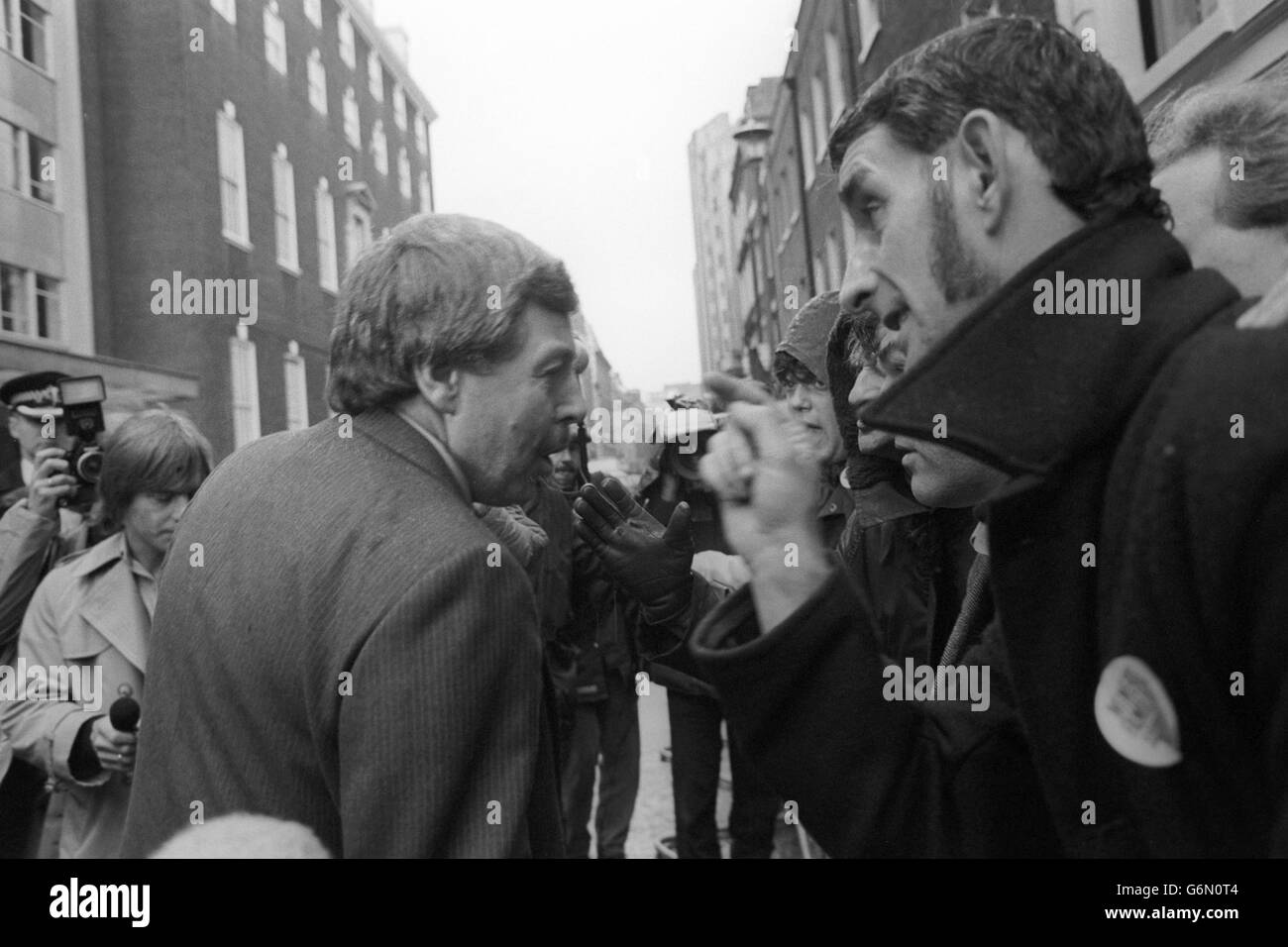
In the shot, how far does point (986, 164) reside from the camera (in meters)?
0.94

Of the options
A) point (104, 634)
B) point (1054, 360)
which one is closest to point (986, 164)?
point (1054, 360)

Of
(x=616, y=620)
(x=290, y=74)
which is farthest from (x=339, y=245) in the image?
(x=616, y=620)

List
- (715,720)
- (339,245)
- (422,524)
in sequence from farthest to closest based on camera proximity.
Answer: (339,245)
(715,720)
(422,524)

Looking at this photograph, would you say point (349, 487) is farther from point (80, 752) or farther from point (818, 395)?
point (818, 395)

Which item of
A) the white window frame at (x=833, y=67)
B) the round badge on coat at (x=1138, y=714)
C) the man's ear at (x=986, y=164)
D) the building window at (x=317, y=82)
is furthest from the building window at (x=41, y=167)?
the round badge on coat at (x=1138, y=714)

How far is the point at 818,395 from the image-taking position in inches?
104

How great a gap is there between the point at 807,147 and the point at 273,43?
2.89 m

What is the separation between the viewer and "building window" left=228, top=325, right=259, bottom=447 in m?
4.20

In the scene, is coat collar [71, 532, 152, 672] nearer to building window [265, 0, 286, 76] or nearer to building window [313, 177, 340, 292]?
building window [313, 177, 340, 292]

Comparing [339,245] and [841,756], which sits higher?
[339,245]

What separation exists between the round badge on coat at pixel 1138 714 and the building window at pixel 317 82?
14.8 feet

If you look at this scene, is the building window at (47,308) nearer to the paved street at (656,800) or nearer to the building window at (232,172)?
the building window at (232,172)
